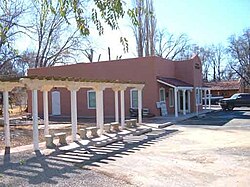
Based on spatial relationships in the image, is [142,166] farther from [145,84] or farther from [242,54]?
[242,54]

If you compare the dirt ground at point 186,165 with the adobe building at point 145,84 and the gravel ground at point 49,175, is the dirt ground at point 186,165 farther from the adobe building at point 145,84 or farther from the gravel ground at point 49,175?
the adobe building at point 145,84

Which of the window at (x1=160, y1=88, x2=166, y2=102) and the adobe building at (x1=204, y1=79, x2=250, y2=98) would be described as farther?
the adobe building at (x1=204, y1=79, x2=250, y2=98)

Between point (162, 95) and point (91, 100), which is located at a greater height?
point (162, 95)

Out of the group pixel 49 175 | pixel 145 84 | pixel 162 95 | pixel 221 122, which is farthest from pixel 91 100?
pixel 49 175

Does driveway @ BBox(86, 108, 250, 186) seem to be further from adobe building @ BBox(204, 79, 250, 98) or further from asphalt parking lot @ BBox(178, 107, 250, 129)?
adobe building @ BBox(204, 79, 250, 98)

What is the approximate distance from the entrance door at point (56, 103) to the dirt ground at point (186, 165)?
20.0 metres

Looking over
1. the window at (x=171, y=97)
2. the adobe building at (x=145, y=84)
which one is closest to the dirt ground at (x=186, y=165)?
the adobe building at (x=145, y=84)

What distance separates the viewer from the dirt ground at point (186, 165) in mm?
7562

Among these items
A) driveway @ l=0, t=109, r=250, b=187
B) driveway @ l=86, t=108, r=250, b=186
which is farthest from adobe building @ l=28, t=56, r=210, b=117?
driveway @ l=0, t=109, r=250, b=187

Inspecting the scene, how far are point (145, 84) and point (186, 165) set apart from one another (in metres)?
18.4

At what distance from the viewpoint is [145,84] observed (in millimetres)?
27312

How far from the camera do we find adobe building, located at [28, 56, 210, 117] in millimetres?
27281

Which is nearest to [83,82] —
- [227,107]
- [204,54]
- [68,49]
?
[227,107]

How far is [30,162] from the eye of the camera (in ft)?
32.4
